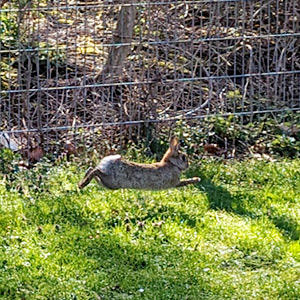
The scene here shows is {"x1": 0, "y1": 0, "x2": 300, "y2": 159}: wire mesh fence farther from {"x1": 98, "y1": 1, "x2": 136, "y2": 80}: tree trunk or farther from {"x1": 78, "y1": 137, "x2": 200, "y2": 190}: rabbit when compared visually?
{"x1": 78, "y1": 137, "x2": 200, "y2": 190}: rabbit

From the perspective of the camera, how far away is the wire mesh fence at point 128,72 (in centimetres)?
745

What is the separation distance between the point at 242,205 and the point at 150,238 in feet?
3.37

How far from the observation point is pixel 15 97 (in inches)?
299

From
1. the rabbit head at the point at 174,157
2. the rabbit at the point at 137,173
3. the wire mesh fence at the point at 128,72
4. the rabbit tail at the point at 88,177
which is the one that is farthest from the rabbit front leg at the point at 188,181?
the wire mesh fence at the point at 128,72

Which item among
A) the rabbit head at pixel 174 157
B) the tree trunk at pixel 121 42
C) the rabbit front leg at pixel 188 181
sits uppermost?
the tree trunk at pixel 121 42

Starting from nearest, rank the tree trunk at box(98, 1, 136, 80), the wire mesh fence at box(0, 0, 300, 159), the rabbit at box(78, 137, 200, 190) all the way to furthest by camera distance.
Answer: the rabbit at box(78, 137, 200, 190) → the wire mesh fence at box(0, 0, 300, 159) → the tree trunk at box(98, 1, 136, 80)

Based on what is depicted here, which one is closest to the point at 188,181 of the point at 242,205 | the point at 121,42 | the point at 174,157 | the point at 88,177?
the point at 174,157

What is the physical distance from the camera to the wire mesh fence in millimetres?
7449

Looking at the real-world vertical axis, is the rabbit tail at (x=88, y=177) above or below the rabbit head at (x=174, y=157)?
below

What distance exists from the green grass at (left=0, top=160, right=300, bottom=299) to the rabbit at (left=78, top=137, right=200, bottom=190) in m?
0.18

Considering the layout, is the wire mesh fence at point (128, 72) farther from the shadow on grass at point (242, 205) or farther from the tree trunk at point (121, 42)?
the shadow on grass at point (242, 205)

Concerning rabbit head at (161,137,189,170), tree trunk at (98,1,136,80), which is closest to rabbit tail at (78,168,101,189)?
rabbit head at (161,137,189,170)

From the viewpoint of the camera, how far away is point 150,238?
6.01m

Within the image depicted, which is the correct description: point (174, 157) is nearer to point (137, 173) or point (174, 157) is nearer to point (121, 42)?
point (137, 173)
